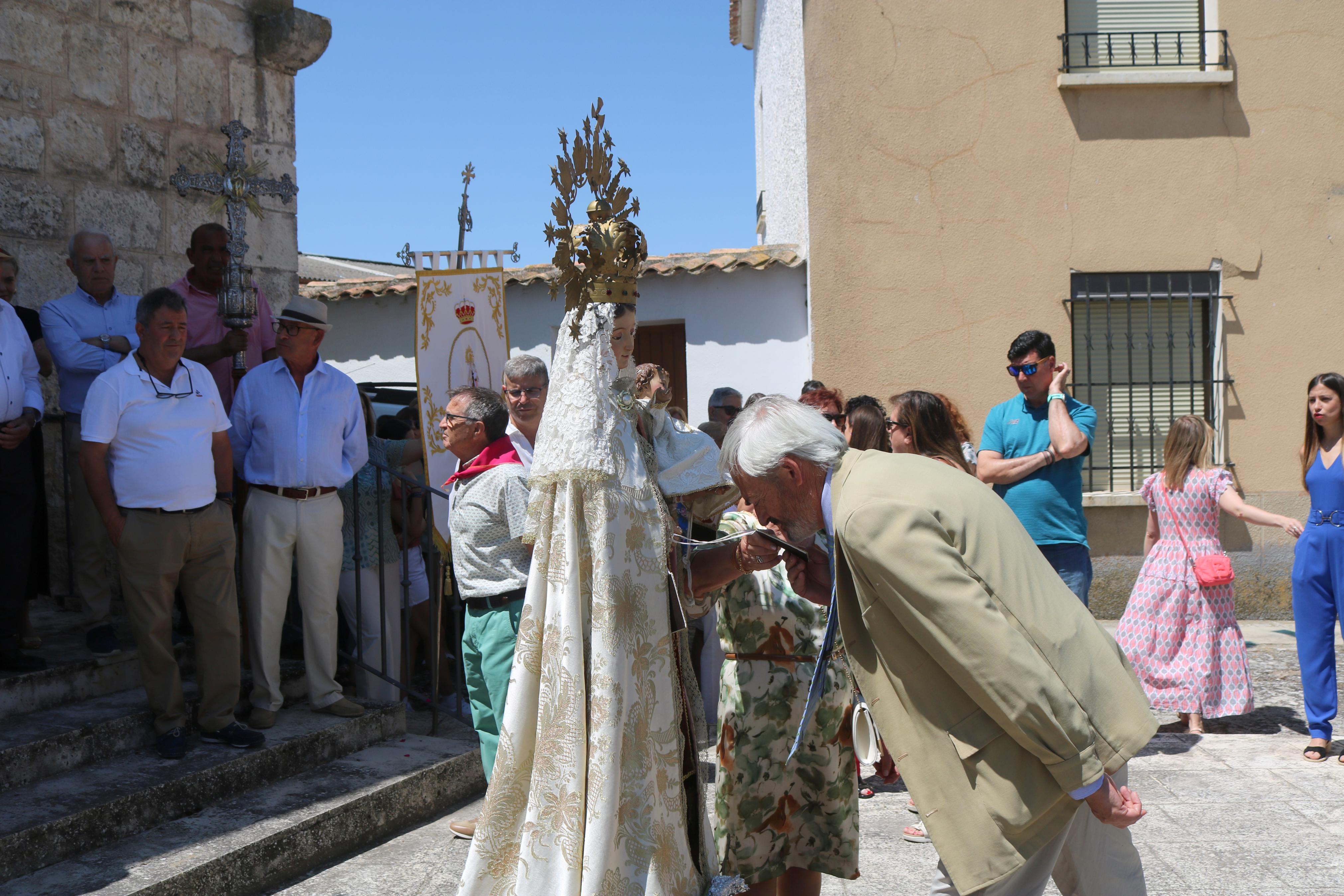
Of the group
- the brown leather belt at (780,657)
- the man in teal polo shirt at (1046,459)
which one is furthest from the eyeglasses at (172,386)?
the man in teal polo shirt at (1046,459)

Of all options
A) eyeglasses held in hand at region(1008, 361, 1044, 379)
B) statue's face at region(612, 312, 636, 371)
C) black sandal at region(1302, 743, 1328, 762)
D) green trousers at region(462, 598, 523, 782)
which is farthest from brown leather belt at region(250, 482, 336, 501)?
black sandal at region(1302, 743, 1328, 762)

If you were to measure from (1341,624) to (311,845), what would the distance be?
15.2 feet

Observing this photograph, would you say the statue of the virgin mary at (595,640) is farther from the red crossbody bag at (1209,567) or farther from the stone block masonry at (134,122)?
the red crossbody bag at (1209,567)

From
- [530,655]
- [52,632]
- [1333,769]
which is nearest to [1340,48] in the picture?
[1333,769]

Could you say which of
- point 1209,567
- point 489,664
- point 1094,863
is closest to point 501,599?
point 489,664

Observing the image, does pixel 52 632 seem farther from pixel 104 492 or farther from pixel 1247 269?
pixel 1247 269

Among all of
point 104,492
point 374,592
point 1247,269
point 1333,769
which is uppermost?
point 1247,269

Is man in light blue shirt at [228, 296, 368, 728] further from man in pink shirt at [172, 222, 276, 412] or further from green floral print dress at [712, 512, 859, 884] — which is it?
green floral print dress at [712, 512, 859, 884]

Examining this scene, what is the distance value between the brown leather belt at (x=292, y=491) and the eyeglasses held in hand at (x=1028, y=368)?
3130 millimetres

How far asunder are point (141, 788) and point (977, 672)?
306cm

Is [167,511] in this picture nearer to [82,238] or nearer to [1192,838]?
[82,238]

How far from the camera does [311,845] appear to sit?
4047 millimetres

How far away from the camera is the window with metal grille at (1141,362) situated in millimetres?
9312

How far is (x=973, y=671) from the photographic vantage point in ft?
7.07
